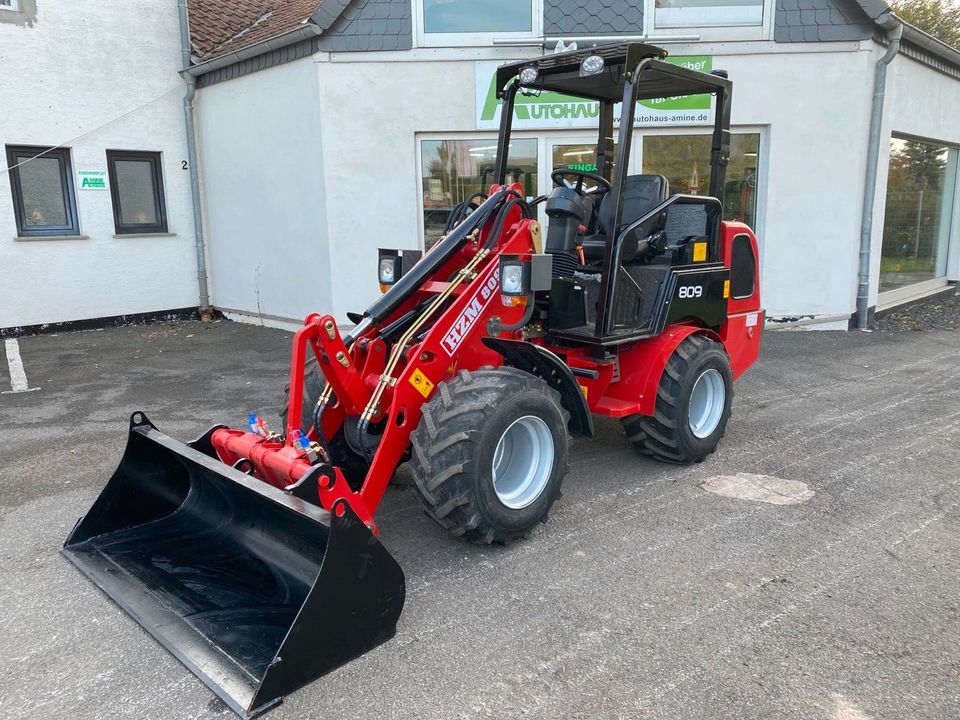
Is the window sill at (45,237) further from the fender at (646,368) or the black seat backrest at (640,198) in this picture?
the fender at (646,368)

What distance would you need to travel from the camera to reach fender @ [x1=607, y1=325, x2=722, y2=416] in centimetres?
493

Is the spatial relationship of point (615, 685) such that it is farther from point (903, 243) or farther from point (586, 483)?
point (903, 243)

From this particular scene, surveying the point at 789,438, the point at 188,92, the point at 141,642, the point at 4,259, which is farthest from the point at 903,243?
the point at 4,259

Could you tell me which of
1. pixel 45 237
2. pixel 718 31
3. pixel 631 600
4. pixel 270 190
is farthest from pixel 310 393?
pixel 45 237

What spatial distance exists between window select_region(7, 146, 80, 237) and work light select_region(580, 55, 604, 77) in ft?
31.2

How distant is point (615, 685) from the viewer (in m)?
2.86

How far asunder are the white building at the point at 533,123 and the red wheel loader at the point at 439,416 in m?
4.66

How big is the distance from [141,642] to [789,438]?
4.74 m

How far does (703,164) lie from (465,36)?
3.62 metres

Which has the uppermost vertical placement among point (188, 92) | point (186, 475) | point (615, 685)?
point (188, 92)

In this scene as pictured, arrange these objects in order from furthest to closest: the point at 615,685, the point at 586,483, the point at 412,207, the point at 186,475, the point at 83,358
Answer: the point at 412,207, the point at 83,358, the point at 586,483, the point at 186,475, the point at 615,685

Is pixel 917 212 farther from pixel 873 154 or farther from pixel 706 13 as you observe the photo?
pixel 706 13

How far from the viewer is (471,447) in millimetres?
3549

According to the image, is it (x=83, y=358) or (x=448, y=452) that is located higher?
(x=448, y=452)
